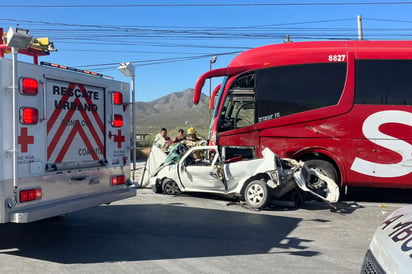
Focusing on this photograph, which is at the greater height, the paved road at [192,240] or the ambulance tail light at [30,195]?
the ambulance tail light at [30,195]

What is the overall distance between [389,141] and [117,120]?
6.10 meters

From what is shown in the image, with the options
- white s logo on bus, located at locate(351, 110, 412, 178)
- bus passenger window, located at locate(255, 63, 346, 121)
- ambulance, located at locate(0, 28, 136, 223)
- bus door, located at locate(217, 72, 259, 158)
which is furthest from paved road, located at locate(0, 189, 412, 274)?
bus passenger window, located at locate(255, 63, 346, 121)

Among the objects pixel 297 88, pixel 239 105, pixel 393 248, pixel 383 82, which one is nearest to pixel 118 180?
Answer: pixel 239 105

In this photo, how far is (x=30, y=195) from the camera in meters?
5.09

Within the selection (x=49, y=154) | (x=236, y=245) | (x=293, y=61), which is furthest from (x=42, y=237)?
(x=293, y=61)

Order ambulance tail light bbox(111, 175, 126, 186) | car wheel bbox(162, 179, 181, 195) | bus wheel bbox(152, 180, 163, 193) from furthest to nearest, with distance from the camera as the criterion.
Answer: bus wheel bbox(152, 180, 163, 193)
car wheel bbox(162, 179, 181, 195)
ambulance tail light bbox(111, 175, 126, 186)

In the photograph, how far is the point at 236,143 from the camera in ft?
33.4

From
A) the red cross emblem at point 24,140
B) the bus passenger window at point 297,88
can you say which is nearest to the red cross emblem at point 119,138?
the red cross emblem at point 24,140

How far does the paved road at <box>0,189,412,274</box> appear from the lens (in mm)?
5113

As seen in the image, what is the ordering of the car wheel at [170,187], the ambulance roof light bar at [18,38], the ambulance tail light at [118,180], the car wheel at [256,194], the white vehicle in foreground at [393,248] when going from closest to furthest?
the white vehicle in foreground at [393,248] → the ambulance roof light bar at [18,38] → the ambulance tail light at [118,180] → the car wheel at [256,194] → the car wheel at [170,187]

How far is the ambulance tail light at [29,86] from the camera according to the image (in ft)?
16.7

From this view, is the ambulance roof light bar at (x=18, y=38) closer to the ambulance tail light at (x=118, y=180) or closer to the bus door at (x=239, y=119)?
the ambulance tail light at (x=118, y=180)

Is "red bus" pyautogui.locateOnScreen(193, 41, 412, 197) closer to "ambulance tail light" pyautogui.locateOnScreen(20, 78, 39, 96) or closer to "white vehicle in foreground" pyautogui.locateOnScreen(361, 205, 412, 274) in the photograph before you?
"ambulance tail light" pyautogui.locateOnScreen(20, 78, 39, 96)

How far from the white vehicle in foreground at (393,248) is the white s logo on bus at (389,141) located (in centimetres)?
659
